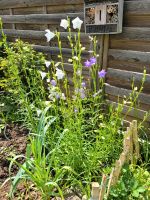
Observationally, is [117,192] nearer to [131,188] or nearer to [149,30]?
[131,188]

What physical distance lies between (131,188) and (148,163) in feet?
2.05

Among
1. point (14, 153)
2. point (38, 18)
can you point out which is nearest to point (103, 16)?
point (38, 18)

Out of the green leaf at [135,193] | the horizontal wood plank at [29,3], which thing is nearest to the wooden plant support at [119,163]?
the green leaf at [135,193]

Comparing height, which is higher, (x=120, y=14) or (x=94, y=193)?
(x=120, y=14)

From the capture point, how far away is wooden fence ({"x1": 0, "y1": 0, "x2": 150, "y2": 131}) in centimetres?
289

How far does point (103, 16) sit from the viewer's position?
10.2ft

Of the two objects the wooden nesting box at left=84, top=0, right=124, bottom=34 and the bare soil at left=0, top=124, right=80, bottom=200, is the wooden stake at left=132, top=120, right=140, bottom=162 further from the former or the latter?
the wooden nesting box at left=84, top=0, right=124, bottom=34

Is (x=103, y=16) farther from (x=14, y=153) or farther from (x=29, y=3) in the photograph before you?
(x=14, y=153)

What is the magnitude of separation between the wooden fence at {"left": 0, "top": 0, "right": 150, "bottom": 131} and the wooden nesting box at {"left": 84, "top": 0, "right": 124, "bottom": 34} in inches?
3.5

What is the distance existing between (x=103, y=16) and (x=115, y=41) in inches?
11.9

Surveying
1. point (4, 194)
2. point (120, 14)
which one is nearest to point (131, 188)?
point (4, 194)

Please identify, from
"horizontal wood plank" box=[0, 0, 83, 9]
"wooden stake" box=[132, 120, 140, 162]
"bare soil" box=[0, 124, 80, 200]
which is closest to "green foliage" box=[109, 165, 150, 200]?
"wooden stake" box=[132, 120, 140, 162]

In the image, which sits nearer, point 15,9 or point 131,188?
point 131,188

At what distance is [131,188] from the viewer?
2.13 metres
